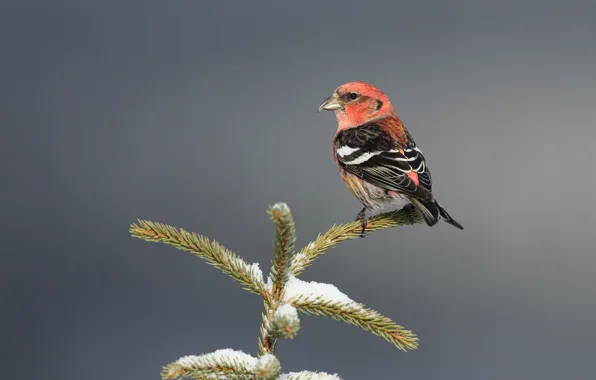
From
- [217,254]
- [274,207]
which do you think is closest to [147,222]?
[217,254]

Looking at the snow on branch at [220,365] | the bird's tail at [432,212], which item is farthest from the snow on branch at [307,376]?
the bird's tail at [432,212]

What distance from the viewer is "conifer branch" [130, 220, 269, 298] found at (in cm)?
178

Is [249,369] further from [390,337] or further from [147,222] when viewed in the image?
[147,222]

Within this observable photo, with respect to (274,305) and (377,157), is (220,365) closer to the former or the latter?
(274,305)

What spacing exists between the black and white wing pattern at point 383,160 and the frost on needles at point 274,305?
1.12m

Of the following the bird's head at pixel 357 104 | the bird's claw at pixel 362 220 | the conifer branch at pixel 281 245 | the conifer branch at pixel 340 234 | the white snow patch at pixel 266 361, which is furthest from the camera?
the bird's head at pixel 357 104

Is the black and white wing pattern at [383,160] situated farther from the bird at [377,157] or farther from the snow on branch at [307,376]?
the snow on branch at [307,376]

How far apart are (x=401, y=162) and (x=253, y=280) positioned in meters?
1.49

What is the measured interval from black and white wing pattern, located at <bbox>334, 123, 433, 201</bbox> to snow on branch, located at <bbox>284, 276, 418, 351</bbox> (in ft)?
4.01

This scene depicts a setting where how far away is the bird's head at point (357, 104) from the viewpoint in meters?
3.39

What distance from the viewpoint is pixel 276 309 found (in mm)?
1713

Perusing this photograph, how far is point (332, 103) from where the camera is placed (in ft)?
11.5

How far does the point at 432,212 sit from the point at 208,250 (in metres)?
1.31

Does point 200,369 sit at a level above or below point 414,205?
below
